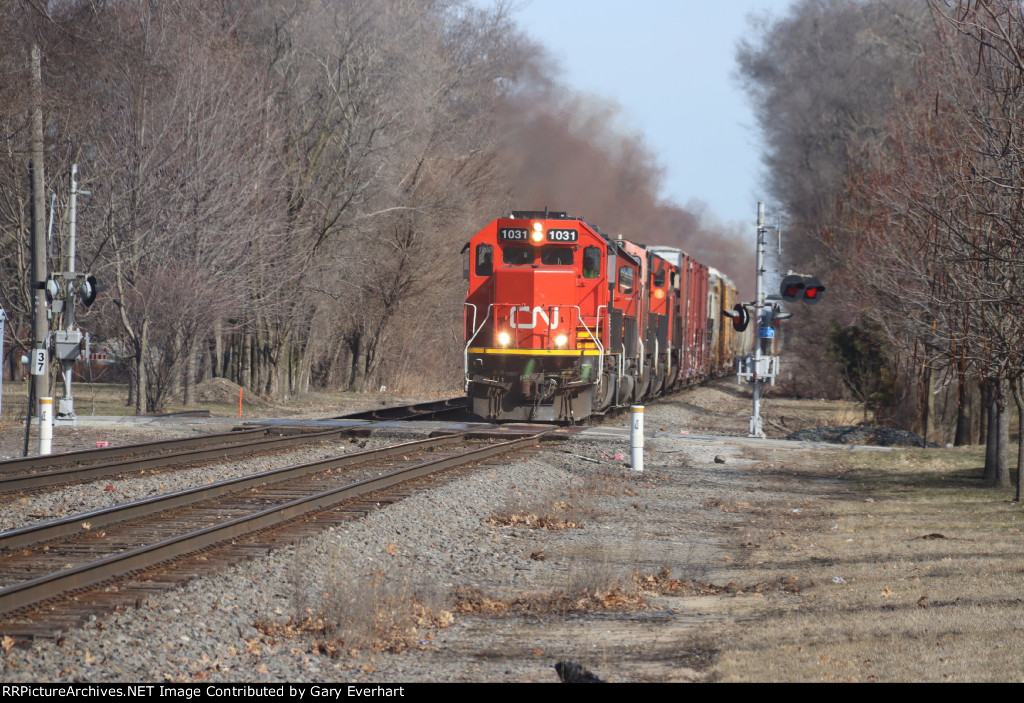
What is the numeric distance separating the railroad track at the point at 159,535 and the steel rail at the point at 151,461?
2.23m

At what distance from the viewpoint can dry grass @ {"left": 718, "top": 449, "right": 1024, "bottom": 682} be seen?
639cm

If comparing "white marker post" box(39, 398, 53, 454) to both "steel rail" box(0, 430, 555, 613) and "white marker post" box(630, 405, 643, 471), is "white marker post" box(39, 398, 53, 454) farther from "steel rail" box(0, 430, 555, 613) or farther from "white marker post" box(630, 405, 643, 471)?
"white marker post" box(630, 405, 643, 471)

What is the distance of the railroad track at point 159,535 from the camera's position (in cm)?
737

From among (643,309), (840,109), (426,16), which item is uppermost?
(426,16)

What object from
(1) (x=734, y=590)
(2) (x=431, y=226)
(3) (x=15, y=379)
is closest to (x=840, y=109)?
(2) (x=431, y=226)

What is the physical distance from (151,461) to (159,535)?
551cm

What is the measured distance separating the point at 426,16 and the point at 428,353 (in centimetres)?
1364

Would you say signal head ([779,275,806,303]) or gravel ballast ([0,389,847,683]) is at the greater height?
signal head ([779,275,806,303])

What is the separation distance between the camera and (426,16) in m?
42.9

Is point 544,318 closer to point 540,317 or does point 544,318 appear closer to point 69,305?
point 540,317

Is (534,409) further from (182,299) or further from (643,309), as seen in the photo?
(182,299)

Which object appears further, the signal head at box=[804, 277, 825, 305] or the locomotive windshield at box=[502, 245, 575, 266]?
the locomotive windshield at box=[502, 245, 575, 266]

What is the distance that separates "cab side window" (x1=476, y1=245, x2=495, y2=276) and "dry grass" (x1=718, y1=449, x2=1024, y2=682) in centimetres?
928

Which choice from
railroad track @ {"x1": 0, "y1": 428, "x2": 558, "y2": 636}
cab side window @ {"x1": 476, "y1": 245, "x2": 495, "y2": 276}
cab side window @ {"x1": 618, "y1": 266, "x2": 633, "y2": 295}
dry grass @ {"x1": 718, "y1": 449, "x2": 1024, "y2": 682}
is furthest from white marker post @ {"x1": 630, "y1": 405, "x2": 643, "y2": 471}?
cab side window @ {"x1": 476, "y1": 245, "x2": 495, "y2": 276}
